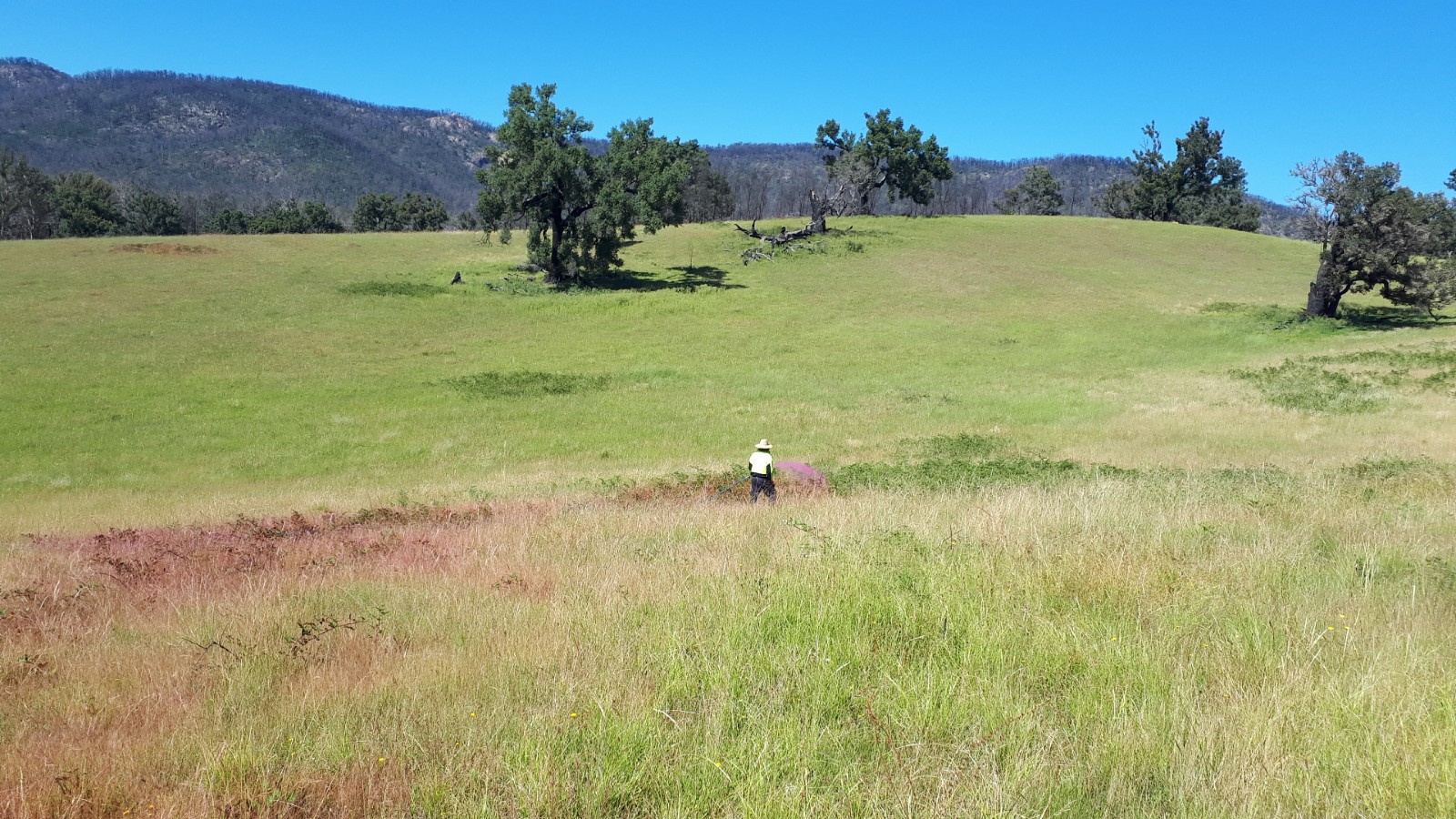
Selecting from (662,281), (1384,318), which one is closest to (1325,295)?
(1384,318)

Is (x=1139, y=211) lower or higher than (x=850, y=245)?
higher

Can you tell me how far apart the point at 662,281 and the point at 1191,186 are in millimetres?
106053

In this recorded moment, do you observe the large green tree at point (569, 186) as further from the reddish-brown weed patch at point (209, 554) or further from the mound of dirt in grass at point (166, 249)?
the reddish-brown weed patch at point (209, 554)

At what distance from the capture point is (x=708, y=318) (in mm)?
48969

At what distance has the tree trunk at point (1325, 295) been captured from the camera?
150 ft

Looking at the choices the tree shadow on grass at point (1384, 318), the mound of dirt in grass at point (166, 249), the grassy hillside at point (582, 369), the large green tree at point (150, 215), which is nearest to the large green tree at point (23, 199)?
the large green tree at point (150, 215)

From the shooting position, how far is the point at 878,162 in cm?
9006

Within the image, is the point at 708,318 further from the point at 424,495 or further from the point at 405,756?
the point at 405,756

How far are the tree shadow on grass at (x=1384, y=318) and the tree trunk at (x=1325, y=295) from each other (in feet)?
2.76

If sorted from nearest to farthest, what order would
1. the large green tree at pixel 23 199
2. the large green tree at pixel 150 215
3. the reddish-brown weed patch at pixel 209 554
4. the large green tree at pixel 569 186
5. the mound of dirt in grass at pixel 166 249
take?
the reddish-brown weed patch at pixel 209 554 < the large green tree at pixel 569 186 < the mound of dirt in grass at pixel 166 249 < the large green tree at pixel 23 199 < the large green tree at pixel 150 215

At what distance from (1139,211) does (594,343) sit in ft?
383

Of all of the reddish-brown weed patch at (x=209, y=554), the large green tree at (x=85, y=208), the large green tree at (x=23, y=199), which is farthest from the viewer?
the large green tree at (x=85, y=208)

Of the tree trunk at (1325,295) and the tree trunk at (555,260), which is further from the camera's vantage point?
the tree trunk at (555,260)

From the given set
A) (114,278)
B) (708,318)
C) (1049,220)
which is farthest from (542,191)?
(1049,220)
